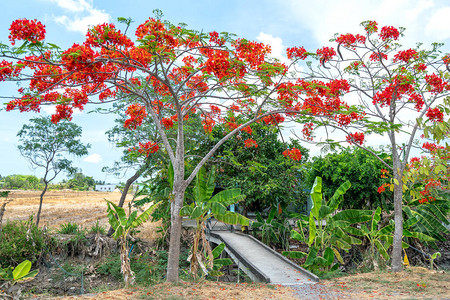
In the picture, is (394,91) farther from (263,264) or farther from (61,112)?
(61,112)

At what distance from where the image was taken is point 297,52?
7695mm

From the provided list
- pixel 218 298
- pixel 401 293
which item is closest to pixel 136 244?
pixel 218 298

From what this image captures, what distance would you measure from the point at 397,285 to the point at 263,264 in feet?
11.5

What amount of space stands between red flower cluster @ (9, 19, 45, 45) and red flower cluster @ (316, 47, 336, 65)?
7.22 metres

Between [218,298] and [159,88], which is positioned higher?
[159,88]

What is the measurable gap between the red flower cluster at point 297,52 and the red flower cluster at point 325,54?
2.12 m

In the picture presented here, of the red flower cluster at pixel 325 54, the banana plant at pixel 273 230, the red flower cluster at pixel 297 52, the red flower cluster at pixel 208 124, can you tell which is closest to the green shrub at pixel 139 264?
the banana plant at pixel 273 230

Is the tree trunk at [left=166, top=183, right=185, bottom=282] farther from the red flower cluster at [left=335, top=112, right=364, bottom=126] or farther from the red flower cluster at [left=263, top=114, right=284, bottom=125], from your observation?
the red flower cluster at [left=335, top=112, right=364, bottom=126]

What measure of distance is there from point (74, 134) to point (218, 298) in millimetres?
11508

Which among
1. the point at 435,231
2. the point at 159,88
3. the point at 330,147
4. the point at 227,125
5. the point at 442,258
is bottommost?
the point at 442,258

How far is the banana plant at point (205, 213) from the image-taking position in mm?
7602

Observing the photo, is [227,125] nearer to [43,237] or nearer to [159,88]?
[159,88]

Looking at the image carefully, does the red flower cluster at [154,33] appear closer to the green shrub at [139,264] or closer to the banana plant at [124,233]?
the banana plant at [124,233]

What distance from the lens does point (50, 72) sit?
6.45 meters
